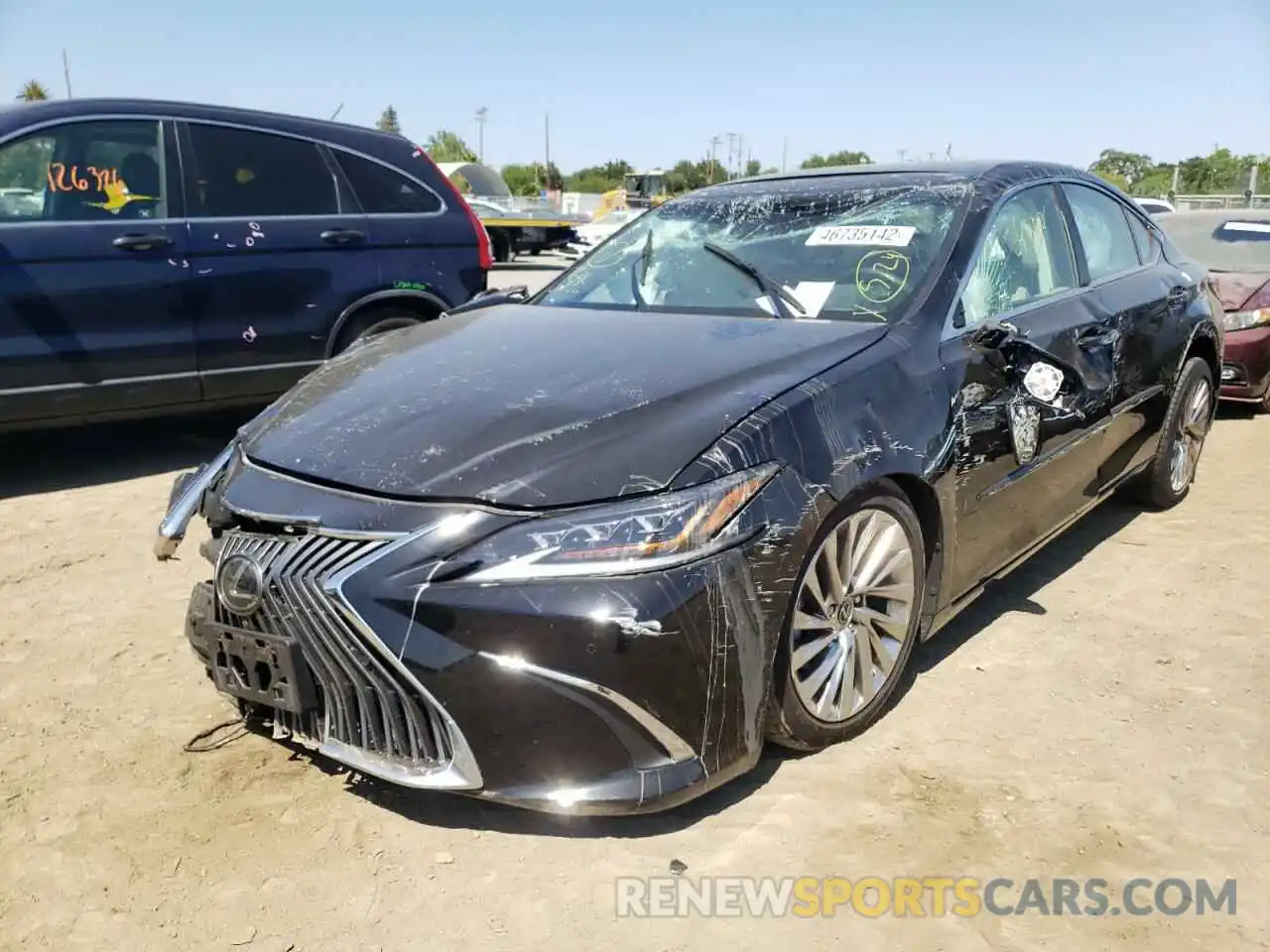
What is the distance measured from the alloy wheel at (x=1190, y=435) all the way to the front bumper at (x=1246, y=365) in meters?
2.04

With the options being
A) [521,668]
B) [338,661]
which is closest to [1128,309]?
[521,668]

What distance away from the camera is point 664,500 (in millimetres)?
2230

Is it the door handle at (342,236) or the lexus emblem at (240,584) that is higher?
the door handle at (342,236)

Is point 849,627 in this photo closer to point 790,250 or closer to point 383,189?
point 790,250

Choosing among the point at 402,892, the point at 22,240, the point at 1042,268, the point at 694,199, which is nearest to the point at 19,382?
the point at 22,240

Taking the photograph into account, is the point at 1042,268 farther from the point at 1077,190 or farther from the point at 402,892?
the point at 402,892

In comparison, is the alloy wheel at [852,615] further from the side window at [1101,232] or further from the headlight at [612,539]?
the side window at [1101,232]

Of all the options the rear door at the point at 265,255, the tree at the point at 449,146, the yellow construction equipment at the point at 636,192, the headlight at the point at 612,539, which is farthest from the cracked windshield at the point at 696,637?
the tree at the point at 449,146

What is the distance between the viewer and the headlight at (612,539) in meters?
2.16

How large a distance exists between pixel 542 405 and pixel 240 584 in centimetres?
81

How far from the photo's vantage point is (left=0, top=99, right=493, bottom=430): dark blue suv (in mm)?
4773

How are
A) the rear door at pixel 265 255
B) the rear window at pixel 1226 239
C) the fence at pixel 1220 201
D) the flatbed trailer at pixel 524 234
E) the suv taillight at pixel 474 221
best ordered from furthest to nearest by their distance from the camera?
the fence at pixel 1220 201
the flatbed trailer at pixel 524 234
the rear window at pixel 1226 239
the suv taillight at pixel 474 221
the rear door at pixel 265 255

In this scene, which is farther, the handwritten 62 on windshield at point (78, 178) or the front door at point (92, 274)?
the handwritten 62 on windshield at point (78, 178)

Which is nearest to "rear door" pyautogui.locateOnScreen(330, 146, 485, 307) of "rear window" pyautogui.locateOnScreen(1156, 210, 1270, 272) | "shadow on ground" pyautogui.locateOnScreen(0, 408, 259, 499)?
"shadow on ground" pyautogui.locateOnScreen(0, 408, 259, 499)
